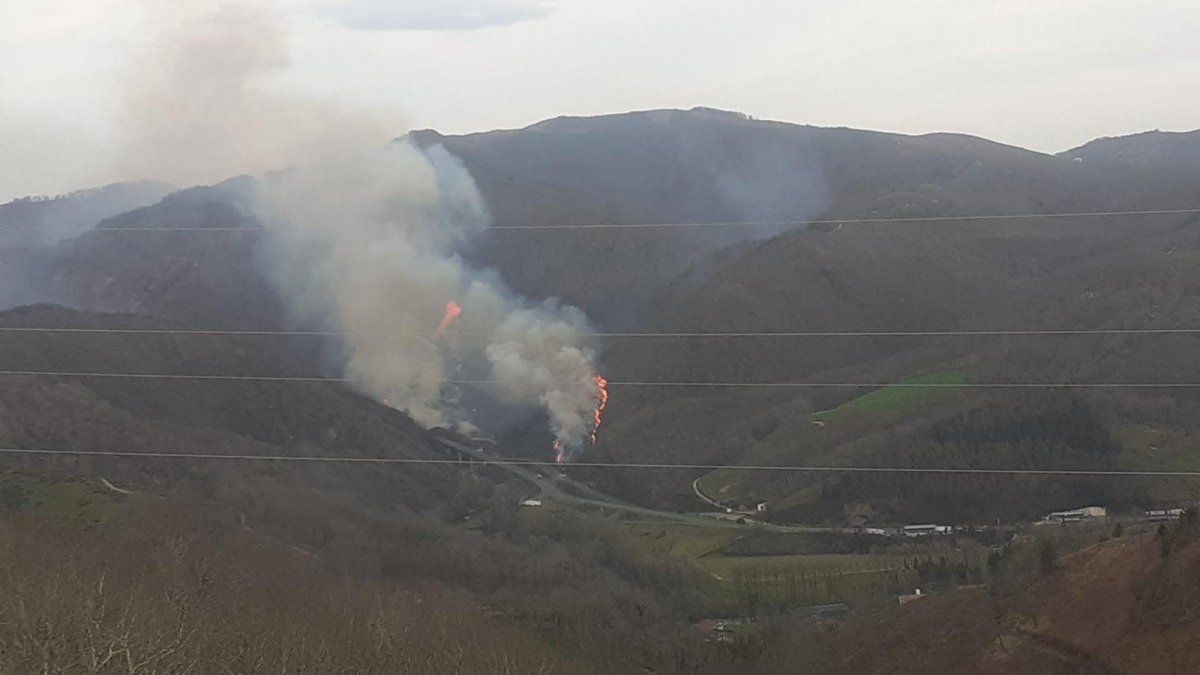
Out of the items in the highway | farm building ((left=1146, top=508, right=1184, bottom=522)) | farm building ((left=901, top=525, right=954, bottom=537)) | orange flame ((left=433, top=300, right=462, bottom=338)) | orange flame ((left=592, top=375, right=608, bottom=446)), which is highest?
orange flame ((left=433, top=300, right=462, bottom=338))

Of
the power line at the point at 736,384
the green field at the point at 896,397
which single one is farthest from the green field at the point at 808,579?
the green field at the point at 896,397

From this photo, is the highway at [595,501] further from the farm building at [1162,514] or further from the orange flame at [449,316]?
the orange flame at [449,316]

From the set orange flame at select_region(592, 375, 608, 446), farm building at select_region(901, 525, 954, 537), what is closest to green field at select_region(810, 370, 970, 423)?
orange flame at select_region(592, 375, 608, 446)

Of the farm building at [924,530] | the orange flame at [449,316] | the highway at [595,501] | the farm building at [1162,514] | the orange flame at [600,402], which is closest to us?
the farm building at [1162,514]

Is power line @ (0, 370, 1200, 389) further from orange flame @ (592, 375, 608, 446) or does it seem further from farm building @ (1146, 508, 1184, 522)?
farm building @ (1146, 508, 1184, 522)

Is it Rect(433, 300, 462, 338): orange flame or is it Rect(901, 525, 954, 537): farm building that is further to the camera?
Rect(433, 300, 462, 338): orange flame

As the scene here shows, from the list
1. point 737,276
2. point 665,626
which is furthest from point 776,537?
point 737,276
